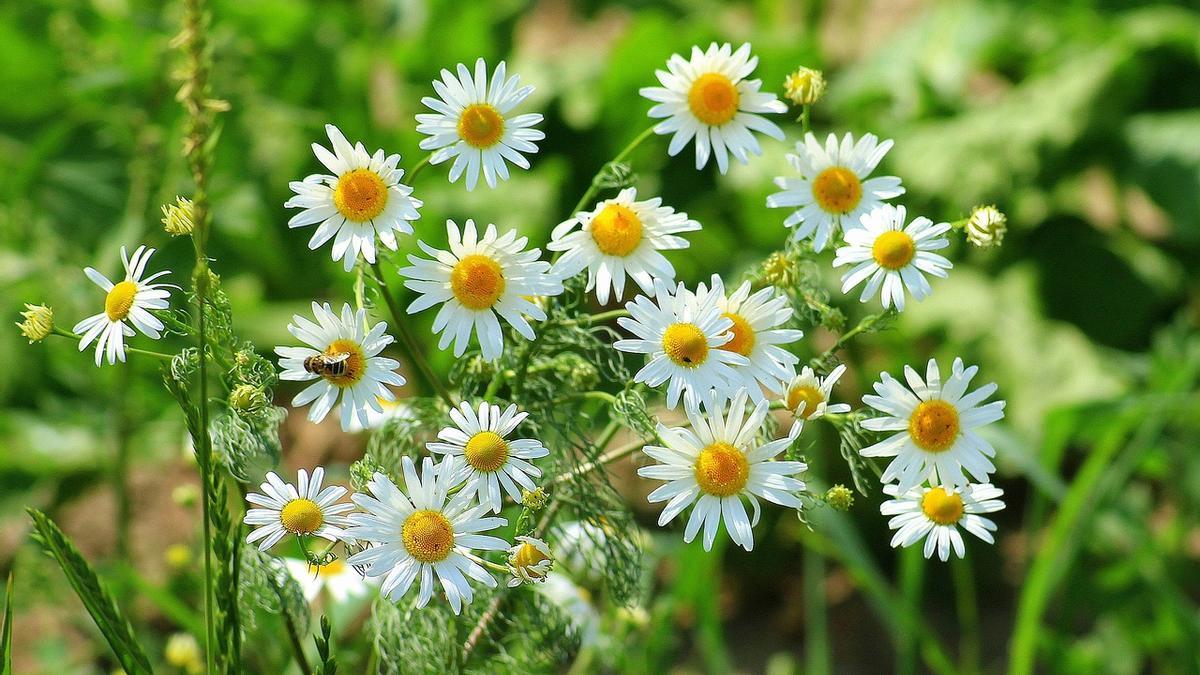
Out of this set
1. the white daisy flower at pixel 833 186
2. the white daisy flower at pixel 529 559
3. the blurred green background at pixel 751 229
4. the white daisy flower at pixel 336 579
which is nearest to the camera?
the white daisy flower at pixel 529 559

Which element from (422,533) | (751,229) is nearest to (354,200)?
(422,533)

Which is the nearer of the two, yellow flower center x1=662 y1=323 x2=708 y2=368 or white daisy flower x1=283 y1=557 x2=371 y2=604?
yellow flower center x1=662 y1=323 x2=708 y2=368

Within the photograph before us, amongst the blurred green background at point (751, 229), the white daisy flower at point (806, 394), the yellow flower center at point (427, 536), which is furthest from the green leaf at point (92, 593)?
the blurred green background at point (751, 229)

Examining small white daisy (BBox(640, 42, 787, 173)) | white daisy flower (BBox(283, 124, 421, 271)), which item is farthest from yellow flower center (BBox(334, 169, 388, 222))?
small white daisy (BBox(640, 42, 787, 173))

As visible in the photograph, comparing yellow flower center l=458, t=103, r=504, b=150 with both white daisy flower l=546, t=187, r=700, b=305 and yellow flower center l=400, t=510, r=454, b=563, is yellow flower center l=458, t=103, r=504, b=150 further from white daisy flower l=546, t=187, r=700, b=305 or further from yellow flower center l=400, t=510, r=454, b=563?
yellow flower center l=400, t=510, r=454, b=563

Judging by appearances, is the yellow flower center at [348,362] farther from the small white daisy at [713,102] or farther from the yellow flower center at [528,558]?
the small white daisy at [713,102]

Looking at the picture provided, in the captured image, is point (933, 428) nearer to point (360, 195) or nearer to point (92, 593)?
point (360, 195)
